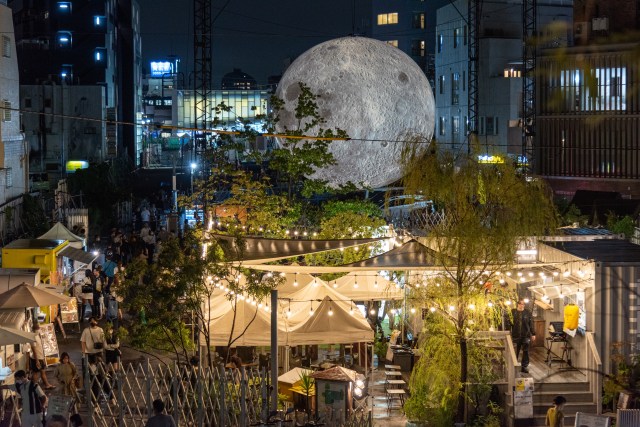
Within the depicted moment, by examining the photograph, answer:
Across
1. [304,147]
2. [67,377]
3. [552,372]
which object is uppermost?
[304,147]

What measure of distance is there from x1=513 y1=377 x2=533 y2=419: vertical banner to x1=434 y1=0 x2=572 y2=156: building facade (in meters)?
39.5

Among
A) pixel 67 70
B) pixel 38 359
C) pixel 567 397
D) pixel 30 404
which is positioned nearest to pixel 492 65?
pixel 67 70

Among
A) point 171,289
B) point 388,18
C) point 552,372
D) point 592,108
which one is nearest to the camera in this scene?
point 171,289

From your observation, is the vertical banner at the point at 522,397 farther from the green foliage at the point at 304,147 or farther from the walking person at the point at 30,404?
the green foliage at the point at 304,147

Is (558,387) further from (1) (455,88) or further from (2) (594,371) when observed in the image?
(1) (455,88)

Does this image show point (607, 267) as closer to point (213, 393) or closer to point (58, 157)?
point (213, 393)

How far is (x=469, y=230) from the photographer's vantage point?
Result: 18.2 meters

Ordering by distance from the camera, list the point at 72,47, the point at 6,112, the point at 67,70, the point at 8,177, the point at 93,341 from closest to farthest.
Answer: the point at 93,341 < the point at 8,177 < the point at 6,112 < the point at 67,70 < the point at 72,47

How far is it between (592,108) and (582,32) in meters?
4.51

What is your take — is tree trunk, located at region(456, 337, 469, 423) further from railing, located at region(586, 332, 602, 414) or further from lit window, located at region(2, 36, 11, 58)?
lit window, located at region(2, 36, 11, 58)

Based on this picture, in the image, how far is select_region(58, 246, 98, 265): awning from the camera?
27391 millimetres

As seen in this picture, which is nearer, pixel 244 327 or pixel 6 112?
pixel 244 327

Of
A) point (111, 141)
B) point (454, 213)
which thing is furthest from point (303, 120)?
point (111, 141)

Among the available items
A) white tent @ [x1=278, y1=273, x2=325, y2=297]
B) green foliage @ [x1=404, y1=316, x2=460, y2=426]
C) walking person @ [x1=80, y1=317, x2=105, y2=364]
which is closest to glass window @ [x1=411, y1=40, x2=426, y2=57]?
white tent @ [x1=278, y1=273, x2=325, y2=297]
